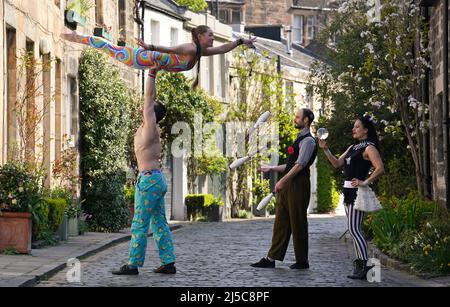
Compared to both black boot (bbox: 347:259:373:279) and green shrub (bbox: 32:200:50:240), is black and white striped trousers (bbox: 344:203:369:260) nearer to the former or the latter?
black boot (bbox: 347:259:373:279)

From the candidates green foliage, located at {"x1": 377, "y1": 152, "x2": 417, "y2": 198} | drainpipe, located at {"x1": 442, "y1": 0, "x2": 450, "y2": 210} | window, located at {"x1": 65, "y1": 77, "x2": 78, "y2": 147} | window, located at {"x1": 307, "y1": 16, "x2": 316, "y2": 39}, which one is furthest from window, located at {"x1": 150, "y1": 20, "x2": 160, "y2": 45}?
window, located at {"x1": 307, "y1": 16, "x2": 316, "y2": 39}

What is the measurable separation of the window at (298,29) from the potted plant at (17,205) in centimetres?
5203

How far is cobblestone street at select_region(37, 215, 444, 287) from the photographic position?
1213cm

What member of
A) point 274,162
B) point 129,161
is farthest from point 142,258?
point 274,162

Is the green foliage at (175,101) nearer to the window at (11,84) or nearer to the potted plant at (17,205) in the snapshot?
the window at (11,84)

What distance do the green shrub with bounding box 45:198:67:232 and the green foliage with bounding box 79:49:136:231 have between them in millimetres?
4382

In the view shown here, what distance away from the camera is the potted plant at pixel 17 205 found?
50.8ft

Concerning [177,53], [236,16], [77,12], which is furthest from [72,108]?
[236,16]

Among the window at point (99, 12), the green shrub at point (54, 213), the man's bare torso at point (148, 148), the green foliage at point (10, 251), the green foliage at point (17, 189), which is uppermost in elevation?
the window at point (99, 12)

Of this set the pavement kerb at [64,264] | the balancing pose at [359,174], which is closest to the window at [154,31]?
the pavement kerb at [64,264]

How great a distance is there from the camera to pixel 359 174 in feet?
42.5

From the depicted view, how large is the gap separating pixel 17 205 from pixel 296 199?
427 centimetres

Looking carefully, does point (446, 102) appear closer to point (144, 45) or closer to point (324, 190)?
point (144, 45)

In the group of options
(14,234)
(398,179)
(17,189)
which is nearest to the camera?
(14,234)
